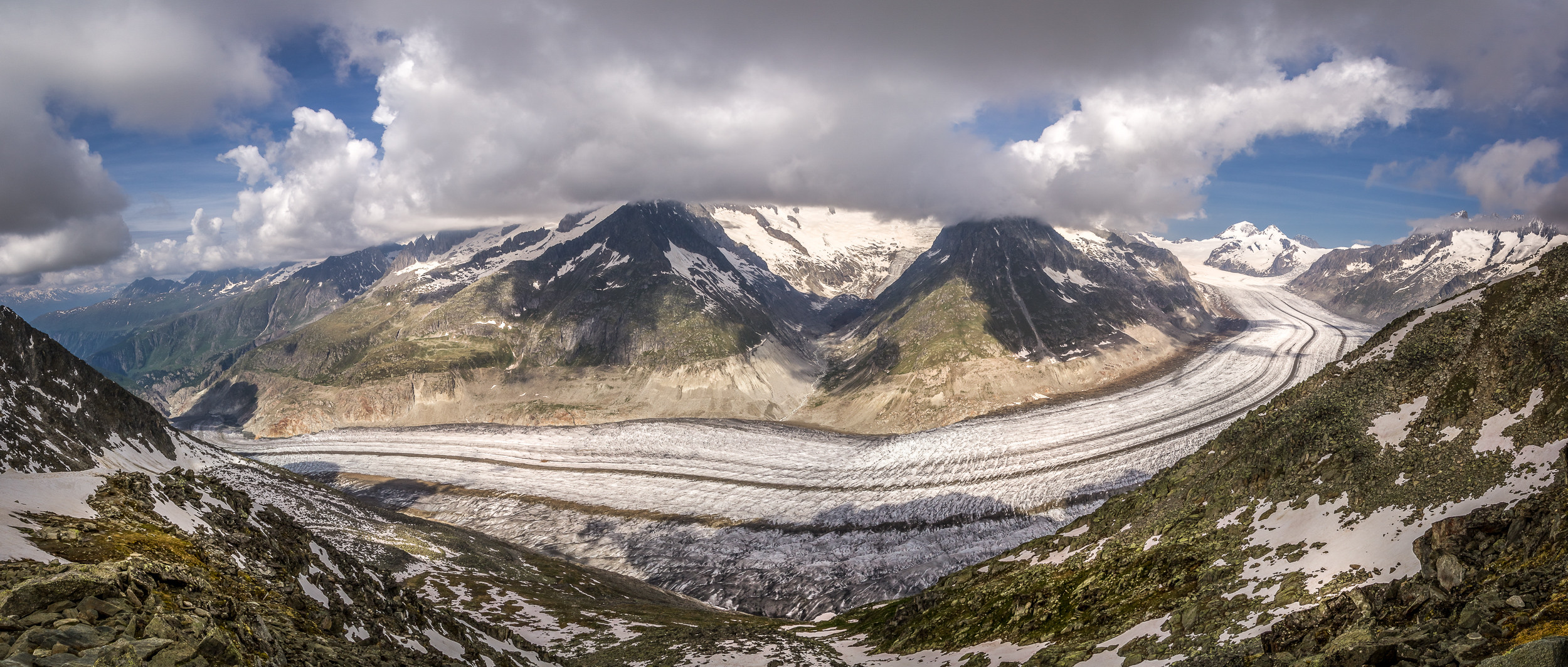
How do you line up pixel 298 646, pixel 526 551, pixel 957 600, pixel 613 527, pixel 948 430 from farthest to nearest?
pixel 948 430 → pixel 613 527 → pixel 526 551 → pixel 957 600 → pixel 298 646

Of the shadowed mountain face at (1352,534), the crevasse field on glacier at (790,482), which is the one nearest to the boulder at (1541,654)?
the shadowed mountain face at (1352,534)

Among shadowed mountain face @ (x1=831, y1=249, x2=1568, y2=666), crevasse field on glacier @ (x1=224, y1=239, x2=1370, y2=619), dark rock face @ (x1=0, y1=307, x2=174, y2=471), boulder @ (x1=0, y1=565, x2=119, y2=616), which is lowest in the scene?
crevasse field on glacier @ (x1=224, y1=239, x2=1370, y2=619)

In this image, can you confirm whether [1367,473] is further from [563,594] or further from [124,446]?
[124,446]

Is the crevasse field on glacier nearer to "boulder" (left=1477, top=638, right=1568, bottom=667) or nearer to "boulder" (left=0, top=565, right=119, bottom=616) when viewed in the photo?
"boulder" (left=1477, top=638, right=1568, bottom=667)

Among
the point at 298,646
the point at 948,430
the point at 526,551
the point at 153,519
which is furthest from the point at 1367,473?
the point at 948,430

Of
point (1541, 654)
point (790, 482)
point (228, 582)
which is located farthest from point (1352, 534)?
point (790, 482)

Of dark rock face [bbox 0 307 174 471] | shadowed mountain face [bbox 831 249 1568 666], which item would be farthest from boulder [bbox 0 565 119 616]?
dark rock face [bbox 0 307 174 471]

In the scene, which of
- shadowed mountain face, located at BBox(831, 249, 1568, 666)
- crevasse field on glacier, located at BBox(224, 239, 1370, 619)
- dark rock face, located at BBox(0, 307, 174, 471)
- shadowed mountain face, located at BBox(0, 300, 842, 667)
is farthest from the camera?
crevasse field on glacier, located at BBox(224, 239, 1370, 619)
